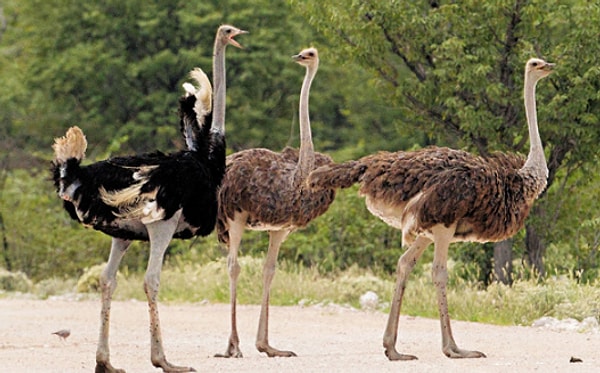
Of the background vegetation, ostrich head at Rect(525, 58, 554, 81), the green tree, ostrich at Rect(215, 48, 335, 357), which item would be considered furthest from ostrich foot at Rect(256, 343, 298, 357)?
the green tree

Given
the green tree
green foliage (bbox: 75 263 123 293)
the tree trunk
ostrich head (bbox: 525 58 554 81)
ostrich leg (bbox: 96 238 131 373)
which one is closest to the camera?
ostrich leg (bbox: 96 238 131 373)

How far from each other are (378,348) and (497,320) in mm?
2556

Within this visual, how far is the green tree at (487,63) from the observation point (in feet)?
47.6

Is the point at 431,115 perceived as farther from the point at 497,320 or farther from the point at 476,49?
the point at 497,320

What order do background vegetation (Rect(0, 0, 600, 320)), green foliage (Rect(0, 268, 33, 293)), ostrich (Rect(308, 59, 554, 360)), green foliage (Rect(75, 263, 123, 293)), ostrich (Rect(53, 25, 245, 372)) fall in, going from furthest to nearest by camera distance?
green foliage (Rect(0, 268, 33, 293)) → green foliage (Rect(75, 263, 123, 293)) → background vegetation (Rect(0, 0, 600, 320)) → ostrich (Rect(308, 59, 554, 360)) → ostrich (Rect(53, 25, 245, 372))

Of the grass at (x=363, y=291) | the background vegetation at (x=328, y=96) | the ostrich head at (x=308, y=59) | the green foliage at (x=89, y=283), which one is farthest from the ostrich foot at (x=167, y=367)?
the green foliage at (x=89, y=283)

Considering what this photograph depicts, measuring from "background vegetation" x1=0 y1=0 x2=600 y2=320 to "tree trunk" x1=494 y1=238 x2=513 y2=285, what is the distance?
0.23 feet

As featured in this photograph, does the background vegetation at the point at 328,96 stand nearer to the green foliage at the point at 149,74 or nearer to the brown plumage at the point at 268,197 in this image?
the green foliage at the point at 149,74

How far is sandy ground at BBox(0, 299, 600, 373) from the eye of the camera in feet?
28.7

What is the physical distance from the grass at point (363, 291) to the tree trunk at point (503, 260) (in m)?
0.40

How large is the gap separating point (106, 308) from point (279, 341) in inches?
129

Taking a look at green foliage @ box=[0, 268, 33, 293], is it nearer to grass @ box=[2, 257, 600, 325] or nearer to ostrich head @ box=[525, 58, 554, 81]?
grass @ box=[2, 257, 600, 325]

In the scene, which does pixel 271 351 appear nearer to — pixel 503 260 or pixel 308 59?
pixel 308 59

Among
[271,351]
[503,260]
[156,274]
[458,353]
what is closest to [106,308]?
[156,274]
